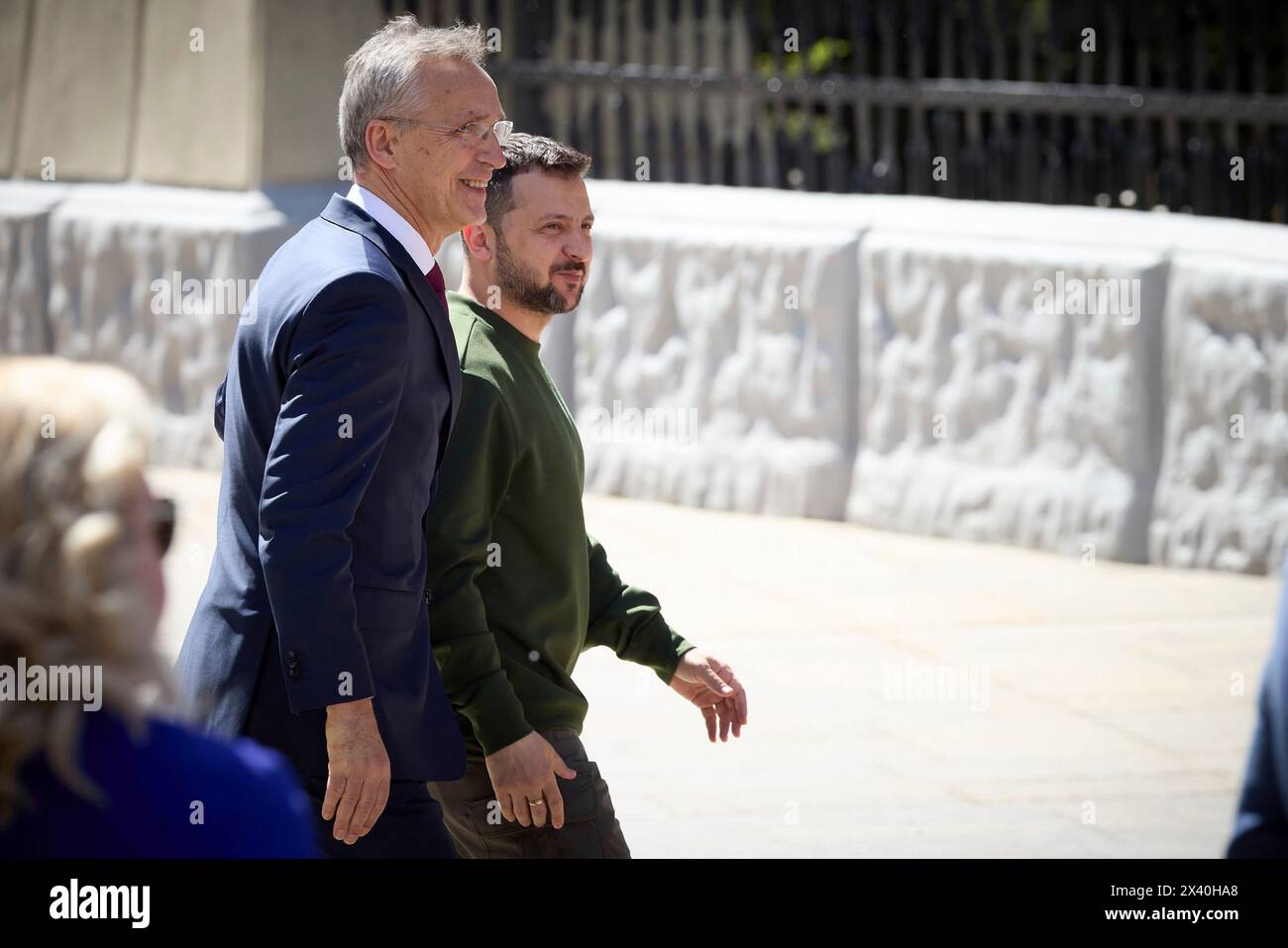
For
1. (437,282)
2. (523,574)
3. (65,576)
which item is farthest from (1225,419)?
(65,576)

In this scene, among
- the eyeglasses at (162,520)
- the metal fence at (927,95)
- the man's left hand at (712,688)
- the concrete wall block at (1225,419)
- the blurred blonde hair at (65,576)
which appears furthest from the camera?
the metal fence at (927,95)

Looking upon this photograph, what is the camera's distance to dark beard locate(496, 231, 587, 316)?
146 inches

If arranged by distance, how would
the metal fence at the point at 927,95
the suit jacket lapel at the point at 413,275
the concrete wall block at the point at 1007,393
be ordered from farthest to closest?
1. the metal fence at the point at 927,95
2. the concrete wall block at the point at 1007,393
3. the suit jacket lapel at the point at 413,275

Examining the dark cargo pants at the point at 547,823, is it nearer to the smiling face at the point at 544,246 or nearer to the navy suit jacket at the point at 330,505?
the navy suit jacket at the point at 330,505

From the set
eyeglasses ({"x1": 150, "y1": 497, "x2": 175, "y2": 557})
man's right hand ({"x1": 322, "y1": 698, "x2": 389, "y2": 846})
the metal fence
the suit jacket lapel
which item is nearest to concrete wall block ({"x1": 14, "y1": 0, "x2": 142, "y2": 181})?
the metal fence

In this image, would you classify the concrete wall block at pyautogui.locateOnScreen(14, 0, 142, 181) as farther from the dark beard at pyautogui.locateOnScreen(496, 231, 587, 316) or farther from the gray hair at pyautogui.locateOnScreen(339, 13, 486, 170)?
the gray hair at pyautogui.locateOnScreen(339, 13, 486, 170)

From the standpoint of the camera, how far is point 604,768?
587 cm

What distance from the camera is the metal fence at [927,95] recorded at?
361 inches

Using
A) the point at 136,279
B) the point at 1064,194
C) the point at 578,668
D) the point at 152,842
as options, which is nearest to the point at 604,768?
the point at 578,668

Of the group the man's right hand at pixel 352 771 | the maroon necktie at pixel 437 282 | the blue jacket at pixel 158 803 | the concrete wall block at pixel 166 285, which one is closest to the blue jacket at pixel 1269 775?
the blue jacket at pixel 158 803

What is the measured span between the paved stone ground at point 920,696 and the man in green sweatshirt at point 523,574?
1582 millimetres

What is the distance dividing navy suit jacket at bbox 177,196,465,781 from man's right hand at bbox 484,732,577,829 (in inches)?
3.9

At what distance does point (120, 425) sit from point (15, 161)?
9.63m

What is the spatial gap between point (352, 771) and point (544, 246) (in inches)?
46.2
